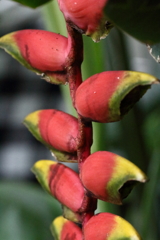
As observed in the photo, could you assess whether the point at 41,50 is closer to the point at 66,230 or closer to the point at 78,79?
the point at 78,79

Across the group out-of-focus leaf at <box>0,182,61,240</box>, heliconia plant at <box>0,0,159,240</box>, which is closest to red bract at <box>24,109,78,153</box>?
heliconia plant at <box>0,0,159,240</box>

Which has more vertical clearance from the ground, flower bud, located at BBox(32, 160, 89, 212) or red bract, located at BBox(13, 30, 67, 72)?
red bract, located at BBox(13, 30, 67, 72)

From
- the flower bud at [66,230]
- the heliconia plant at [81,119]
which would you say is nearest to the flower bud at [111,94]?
the heliconia plant at [81,119]

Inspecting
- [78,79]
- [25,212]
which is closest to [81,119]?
[78,79]

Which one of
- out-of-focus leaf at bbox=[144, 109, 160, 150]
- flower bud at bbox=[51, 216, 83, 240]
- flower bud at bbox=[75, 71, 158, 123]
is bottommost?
out-of-focus leaf at bbox=[144, 109, 160, 150]

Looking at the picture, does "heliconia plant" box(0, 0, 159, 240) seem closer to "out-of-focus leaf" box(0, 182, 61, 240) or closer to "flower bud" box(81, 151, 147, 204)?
"flower bud" box(81, 151, 147, 204)

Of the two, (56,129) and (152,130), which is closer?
(56,129)

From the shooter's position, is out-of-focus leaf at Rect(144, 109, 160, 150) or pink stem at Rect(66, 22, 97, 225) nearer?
pink stem at Rect(66, 22, 97, 225)

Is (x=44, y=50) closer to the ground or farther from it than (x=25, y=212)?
farther from it
